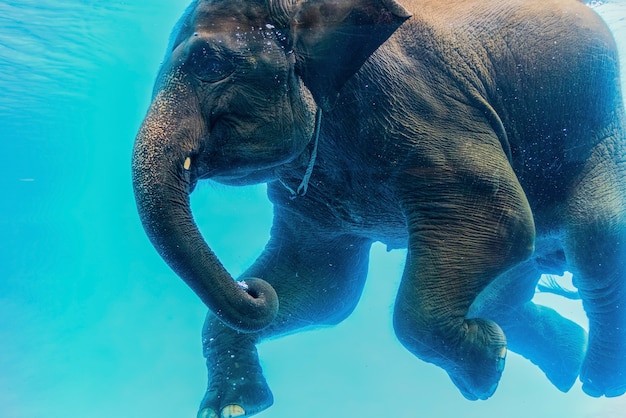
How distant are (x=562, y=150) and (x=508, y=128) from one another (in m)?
0.36

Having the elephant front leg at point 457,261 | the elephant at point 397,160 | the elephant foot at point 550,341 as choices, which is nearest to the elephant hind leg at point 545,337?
the elephant foot at point 550,341

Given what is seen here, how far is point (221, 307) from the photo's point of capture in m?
1.79

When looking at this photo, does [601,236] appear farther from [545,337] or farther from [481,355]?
[545,337]

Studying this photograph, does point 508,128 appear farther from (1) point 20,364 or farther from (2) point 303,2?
(1) point 20,364

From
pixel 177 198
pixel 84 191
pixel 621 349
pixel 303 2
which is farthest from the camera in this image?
pixel 84 191

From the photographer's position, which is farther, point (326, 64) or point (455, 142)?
point (455, 142)

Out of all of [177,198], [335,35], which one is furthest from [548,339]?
[177,198]

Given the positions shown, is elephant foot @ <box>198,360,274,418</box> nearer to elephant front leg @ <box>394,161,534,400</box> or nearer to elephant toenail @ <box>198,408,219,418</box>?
elephant toenail @ <box>198,408,219,418</box>

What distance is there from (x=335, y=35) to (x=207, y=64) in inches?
17.2

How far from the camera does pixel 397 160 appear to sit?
2424 millimetres

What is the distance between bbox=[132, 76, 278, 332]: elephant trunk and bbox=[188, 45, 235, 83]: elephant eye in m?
0.07

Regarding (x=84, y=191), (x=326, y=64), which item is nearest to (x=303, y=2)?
(x=326, y=64)

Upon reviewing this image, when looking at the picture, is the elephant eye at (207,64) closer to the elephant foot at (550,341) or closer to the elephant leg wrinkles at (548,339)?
the elephant leg wrinkles at (548,339)

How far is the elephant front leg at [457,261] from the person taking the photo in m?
2.40
